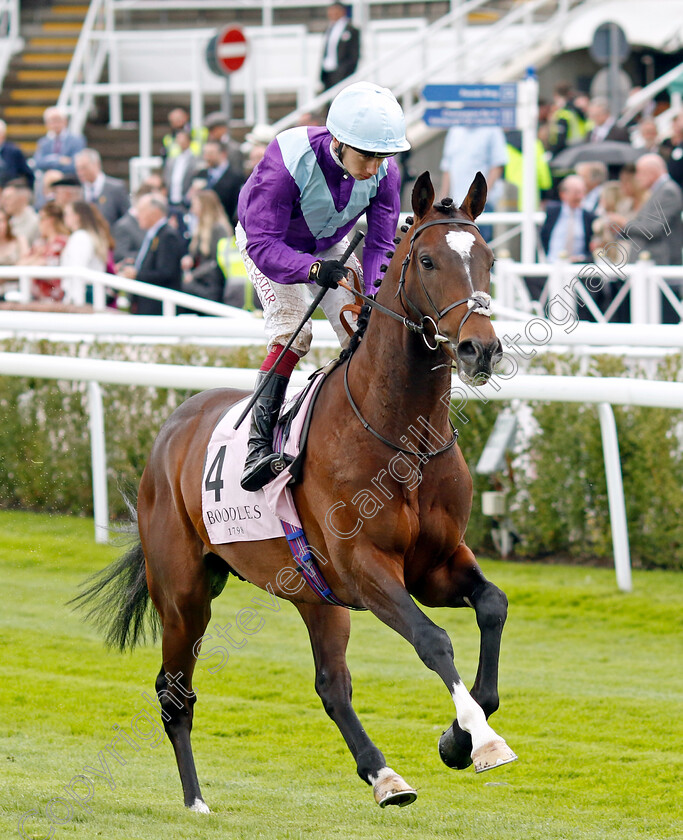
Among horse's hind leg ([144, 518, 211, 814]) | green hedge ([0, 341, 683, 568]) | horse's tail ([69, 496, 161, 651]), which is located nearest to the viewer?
horse's hind leg ([144, 518, 211, 814])

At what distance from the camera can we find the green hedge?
712cm

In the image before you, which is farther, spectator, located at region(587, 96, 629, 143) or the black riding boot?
spectator, located at region(587, 96, 629, 143)

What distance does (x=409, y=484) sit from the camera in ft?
12.9

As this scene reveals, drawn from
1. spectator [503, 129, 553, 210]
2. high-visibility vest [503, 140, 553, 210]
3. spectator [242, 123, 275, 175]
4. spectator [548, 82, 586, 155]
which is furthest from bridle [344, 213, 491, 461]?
spectator [548, 82, 586, 155]

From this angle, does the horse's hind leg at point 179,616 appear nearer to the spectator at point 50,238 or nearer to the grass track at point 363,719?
the grass track at point 363,719

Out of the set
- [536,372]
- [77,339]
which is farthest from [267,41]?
[536,372]

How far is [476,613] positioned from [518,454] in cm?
367

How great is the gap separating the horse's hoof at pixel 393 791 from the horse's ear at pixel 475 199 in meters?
1.61

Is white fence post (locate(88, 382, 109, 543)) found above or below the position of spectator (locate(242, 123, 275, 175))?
below

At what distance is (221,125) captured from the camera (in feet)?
42.4

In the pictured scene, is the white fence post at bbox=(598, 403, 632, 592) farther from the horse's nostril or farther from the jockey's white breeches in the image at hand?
the horse's nostril

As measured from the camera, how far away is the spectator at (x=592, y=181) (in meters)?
10.9

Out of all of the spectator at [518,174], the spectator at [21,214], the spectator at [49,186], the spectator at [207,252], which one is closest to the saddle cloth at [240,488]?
the spectator at [207,252]

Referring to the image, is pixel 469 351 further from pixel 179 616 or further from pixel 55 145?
pixel 55 145
